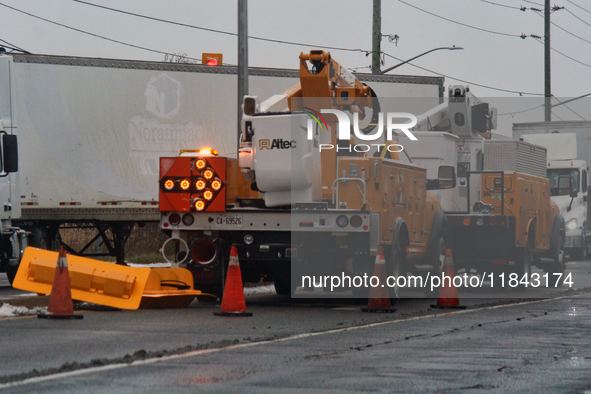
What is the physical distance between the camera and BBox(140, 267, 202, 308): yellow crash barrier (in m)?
12.2

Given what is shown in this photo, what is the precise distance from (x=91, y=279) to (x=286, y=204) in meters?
2.91

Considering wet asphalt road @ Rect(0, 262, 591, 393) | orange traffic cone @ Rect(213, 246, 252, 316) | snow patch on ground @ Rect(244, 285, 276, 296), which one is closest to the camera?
wet asphalt road @ Rect(0, 262, 591, 393)

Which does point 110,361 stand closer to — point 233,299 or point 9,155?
point 233,299

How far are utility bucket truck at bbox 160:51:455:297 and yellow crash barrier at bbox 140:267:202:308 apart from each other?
1.59 ft

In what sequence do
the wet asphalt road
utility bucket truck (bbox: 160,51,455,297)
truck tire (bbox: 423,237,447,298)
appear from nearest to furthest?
the wet asphalt road
utility bucket truck (bbox: 160,51,455,297)
truck tire (bbox: 423,237,447,298)

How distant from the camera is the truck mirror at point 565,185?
28.9 meters

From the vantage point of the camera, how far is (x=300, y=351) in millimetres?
8477

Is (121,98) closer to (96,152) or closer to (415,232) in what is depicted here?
(96,152)

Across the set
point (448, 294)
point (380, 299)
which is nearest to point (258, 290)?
point (448, 294)

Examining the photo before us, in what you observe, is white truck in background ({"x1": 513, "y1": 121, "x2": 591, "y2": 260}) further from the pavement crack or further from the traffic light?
the pavement crack

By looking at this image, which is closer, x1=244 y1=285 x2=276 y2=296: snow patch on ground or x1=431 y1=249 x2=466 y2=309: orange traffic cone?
x1=431 y1=249 x2=466 y2=309: orange traffic cone

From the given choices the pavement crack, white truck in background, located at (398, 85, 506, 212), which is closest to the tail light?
the pavement crack

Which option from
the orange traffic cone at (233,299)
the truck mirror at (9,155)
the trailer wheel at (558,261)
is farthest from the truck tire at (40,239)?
the trailer wheel at (558,261)

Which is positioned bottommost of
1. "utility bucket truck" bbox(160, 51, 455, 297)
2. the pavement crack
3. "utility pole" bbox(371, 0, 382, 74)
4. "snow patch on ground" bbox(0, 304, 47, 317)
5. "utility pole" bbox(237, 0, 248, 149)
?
"snow patch on ground" bbox(0, 304, 47, 317)
